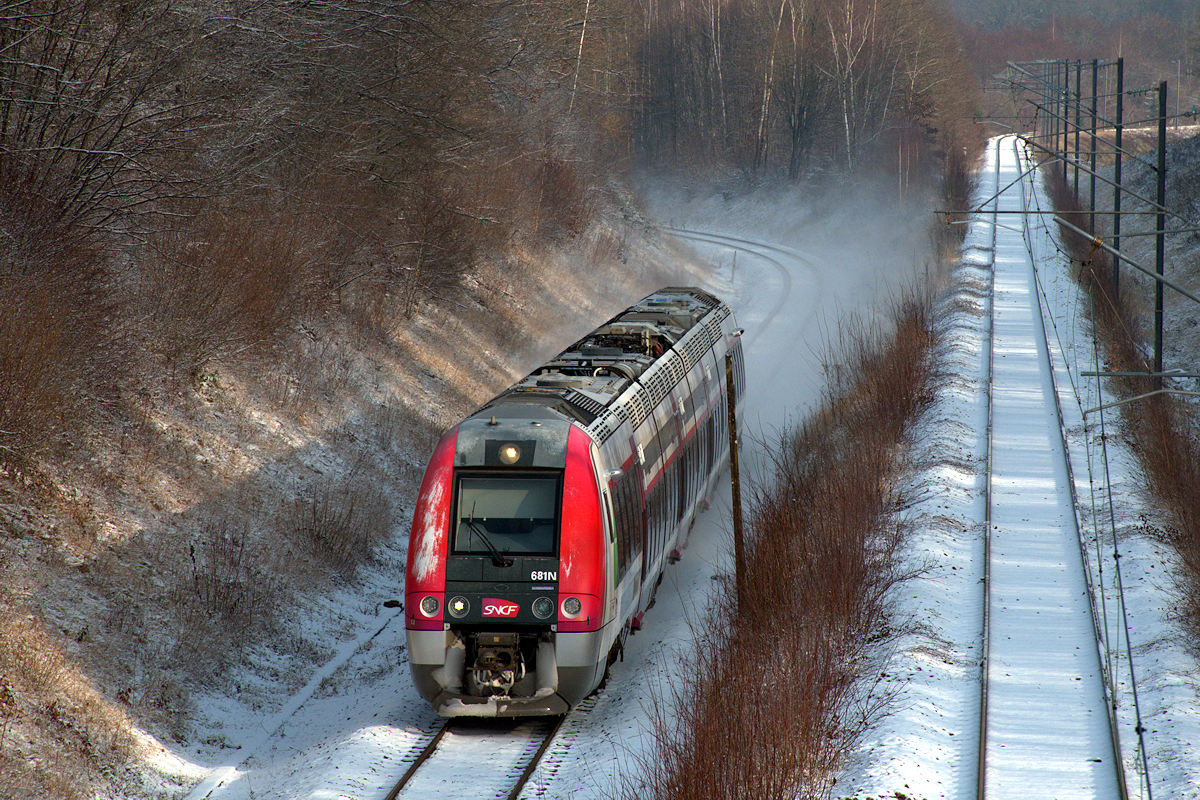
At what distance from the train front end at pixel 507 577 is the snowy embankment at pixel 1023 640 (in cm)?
296

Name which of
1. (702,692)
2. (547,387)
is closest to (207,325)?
(547,387)

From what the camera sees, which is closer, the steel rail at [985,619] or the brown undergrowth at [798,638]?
the brown undergrowth at [798,638]

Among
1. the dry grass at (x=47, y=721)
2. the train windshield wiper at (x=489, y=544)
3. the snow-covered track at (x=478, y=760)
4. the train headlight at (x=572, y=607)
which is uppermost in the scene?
the train windshield wiper at (x=489, y=544)

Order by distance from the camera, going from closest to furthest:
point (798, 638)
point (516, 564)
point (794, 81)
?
point (516, 564), point (798, 638), point (794, 81)

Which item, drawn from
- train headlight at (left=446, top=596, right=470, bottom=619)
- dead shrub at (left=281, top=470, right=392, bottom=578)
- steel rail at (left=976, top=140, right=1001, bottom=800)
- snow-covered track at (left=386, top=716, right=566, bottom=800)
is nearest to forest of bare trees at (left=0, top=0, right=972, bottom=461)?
dead shrub at (left=281, top=470, right=392, bottom=578)

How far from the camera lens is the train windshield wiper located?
37.5 feet

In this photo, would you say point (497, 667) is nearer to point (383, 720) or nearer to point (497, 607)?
point (497, 607)

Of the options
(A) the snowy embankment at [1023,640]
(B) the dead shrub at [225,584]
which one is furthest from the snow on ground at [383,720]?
(A) the snowy embankment at [1023,640]

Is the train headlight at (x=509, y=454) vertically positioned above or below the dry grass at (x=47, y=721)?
A: above

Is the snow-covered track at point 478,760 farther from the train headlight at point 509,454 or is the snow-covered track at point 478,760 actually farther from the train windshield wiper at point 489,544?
the train headlight at point 509,454

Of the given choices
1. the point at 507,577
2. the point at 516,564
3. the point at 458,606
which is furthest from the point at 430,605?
the point at 516,564

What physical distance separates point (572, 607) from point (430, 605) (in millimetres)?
1379

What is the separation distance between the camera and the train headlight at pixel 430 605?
1139 cm

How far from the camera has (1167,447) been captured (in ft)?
62.9
